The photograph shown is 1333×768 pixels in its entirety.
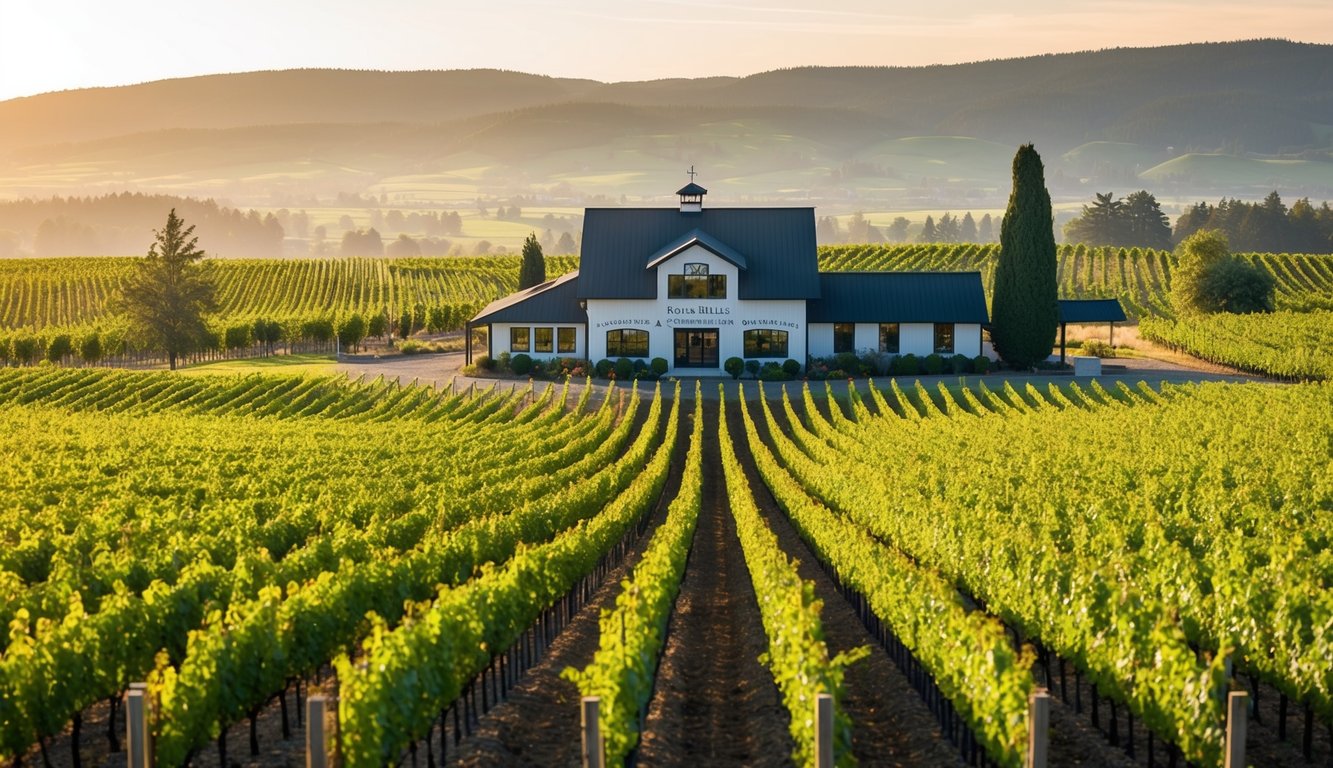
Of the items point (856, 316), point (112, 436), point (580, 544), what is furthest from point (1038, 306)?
point (580, 544)

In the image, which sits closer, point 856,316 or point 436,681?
Answer: point 436,681

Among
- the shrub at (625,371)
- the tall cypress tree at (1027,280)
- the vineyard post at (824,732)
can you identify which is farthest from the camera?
the tall cypress tree at (1027,280)

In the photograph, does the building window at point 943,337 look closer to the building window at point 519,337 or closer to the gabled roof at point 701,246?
the gabled roof at point 701,246

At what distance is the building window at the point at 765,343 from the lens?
56.5 metres

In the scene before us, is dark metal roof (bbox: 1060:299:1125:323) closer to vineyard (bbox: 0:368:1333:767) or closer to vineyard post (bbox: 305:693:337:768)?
vineyard (bbox: 0:368:1333:767)

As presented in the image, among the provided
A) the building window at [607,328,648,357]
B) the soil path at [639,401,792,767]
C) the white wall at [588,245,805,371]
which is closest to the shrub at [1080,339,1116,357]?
the white wall at [588,245,805,371]

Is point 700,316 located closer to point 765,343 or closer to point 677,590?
point 765,343

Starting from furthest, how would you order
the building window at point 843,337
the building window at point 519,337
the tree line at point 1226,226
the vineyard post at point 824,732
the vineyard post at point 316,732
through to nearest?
the tree line at point 1226,226 < the building window at point 519,337 < the building window at point 843,337 < the vineyard post at point 824,732 < the vineyard post at point 316,732

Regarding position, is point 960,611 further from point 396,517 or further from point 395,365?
point 395,365

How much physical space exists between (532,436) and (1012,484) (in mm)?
15402

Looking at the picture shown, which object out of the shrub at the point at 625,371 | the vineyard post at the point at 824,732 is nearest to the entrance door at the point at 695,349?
the shrub at the point at 625,371

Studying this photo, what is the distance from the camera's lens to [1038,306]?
181 feet

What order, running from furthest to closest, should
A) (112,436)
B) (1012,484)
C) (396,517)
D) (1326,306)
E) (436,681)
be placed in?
(1326,306)
(112,436)
(1012,484)
(396,517)
(436,681)

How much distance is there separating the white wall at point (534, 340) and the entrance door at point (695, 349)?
13.4 feet
